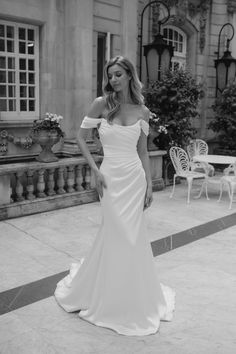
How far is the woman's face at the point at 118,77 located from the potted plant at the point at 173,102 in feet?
17.0

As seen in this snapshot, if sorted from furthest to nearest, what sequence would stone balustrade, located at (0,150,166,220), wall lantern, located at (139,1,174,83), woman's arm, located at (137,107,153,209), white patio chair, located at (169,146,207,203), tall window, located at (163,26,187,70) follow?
tall window, located at (163,26,187,70) < wall lantern, located at (139,1,174,83) < white patio chair, located at (169,146,207,203) < stone balustrade, located at (0,150,166,220) < woman's arm, located at (137,107,153,209)

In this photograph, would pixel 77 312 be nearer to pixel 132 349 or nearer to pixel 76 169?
pixel 132 349

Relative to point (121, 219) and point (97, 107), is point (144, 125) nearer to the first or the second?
point (97, 107)

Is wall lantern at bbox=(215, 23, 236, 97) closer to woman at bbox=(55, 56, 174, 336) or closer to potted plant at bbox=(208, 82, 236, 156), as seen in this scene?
potted plant at bbox=(208, 82, 236, 156)

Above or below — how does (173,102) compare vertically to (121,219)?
above

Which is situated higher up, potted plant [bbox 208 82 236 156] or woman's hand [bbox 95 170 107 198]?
potted plant [bbox 208 82 236 156]

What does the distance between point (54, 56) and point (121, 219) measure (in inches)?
215

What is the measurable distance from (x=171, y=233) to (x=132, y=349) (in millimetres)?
2807

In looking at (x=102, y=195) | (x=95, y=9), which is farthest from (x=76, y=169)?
(x=102, y=195)

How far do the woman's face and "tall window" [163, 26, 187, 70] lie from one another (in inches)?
325

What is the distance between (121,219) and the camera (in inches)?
118

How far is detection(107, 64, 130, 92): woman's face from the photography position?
288 cm

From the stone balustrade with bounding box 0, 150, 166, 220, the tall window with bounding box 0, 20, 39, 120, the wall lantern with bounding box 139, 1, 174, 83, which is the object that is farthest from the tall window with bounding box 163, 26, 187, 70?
the stone balustrade with bounding box 0, 150, 166, 220

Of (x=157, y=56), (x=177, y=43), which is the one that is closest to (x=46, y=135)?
(x=157, y=56)
